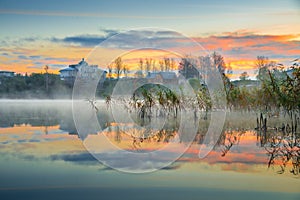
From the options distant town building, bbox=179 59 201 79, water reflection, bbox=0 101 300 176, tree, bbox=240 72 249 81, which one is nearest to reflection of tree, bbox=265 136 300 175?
water reflection, bbox=0 101 300 176

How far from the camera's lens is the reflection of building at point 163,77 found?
12.4 meters

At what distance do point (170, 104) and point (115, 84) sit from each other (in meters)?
4.09

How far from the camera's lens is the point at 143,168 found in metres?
4.98

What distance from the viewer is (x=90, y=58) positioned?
9938 mm

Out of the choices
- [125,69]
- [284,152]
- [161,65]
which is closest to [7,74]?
[125,69]

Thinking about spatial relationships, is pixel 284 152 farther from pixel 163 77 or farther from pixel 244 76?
pixel 244 76

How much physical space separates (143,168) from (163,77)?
7.66 meters

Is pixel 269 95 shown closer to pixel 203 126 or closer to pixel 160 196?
pixel 203 126

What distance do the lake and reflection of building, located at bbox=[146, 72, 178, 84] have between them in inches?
182

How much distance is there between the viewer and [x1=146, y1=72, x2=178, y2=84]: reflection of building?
1237 centimetres

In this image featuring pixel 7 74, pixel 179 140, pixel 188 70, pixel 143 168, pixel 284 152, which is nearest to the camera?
pixel 143 168

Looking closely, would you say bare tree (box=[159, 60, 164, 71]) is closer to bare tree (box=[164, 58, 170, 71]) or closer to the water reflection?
bare tree (box=[164, 58, 170, 71])

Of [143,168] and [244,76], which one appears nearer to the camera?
[143,168]

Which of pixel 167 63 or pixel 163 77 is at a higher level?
pixel 167 63
